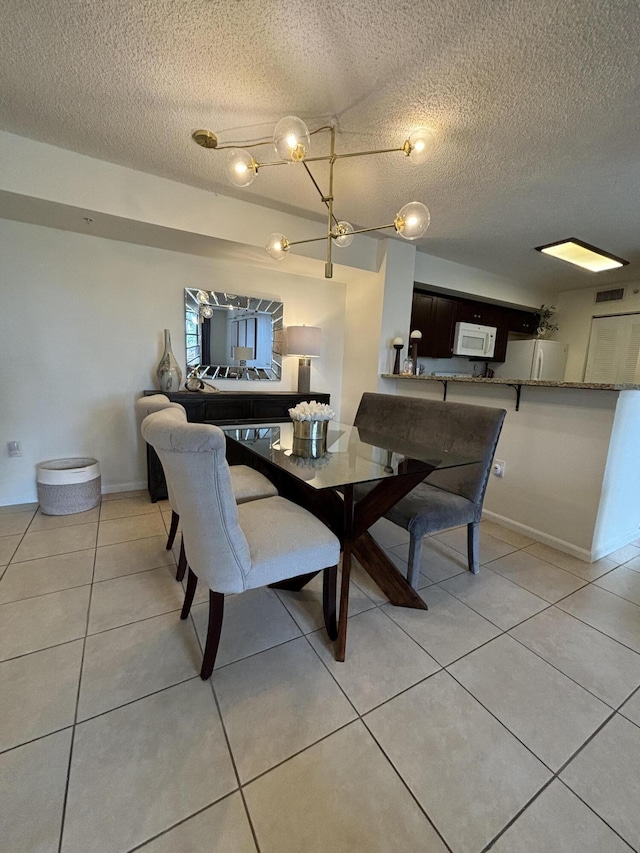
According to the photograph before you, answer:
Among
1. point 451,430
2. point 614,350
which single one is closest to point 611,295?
point 614,350

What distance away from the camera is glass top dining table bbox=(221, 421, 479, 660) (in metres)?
1.40

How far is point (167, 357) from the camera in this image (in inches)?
113

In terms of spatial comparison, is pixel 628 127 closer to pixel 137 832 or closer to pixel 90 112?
pixel 90 112

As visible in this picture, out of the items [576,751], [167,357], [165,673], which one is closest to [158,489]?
[167,357]

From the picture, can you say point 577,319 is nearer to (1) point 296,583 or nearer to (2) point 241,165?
(2) point 241,165

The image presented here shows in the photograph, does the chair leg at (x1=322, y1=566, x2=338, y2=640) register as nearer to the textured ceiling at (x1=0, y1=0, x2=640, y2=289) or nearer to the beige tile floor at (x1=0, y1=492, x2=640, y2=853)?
the beige tile floor at (x1=0, y1=492, x2=640, y2=853)

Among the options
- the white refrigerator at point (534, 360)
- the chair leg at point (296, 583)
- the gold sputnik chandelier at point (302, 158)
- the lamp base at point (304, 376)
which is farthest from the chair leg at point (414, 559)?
the white refrigerator at point (534, 360)

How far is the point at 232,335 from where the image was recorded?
10.7 feet

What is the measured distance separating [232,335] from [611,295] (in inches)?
192

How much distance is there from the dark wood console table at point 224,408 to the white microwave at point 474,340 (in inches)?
82.0

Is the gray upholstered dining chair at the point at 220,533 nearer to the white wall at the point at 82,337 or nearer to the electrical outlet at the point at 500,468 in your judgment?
the electrical outlet at the point at 500,468

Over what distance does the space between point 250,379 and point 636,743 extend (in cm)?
325

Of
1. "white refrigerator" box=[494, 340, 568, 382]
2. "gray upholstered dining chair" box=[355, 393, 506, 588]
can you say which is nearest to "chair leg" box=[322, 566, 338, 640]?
"gray upholstered dining chair" box=[355, 393, 506, 588]

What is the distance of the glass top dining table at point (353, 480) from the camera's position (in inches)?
55.0
